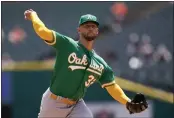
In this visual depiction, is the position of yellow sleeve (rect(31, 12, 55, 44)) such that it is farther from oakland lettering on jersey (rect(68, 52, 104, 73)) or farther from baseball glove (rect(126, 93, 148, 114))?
baseball glove (rect(126, 93, 148, 114))

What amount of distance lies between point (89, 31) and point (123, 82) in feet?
15.1

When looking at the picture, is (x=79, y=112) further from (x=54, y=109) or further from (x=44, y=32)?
(x=44, y=32)

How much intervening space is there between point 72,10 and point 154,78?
252 centimetres

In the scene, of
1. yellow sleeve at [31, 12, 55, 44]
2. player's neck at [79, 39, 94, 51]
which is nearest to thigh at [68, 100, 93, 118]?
player's neck at [79, 39, 94, 51]

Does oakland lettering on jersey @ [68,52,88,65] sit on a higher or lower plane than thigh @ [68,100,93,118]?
higher

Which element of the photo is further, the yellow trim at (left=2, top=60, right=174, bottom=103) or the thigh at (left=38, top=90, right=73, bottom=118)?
the yellow trim at (left=2, top=60, right=174, bottom=103)

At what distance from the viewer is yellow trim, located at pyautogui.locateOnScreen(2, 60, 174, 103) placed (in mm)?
9648

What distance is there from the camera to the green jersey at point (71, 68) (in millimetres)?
5137

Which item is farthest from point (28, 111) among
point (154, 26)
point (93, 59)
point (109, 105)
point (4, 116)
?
point (93, 59)

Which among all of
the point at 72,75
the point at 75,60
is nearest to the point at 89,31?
the point at 75,60

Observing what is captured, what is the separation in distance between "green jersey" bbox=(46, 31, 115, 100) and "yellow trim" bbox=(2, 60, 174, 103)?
4357 mm

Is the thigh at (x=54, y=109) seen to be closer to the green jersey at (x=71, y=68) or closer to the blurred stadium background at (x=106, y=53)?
the green jersey at (x=71, y=68)

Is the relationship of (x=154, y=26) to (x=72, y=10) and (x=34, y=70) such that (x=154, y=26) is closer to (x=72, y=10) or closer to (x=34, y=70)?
(x=72, y=10)

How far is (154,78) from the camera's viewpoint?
33.9 ft
